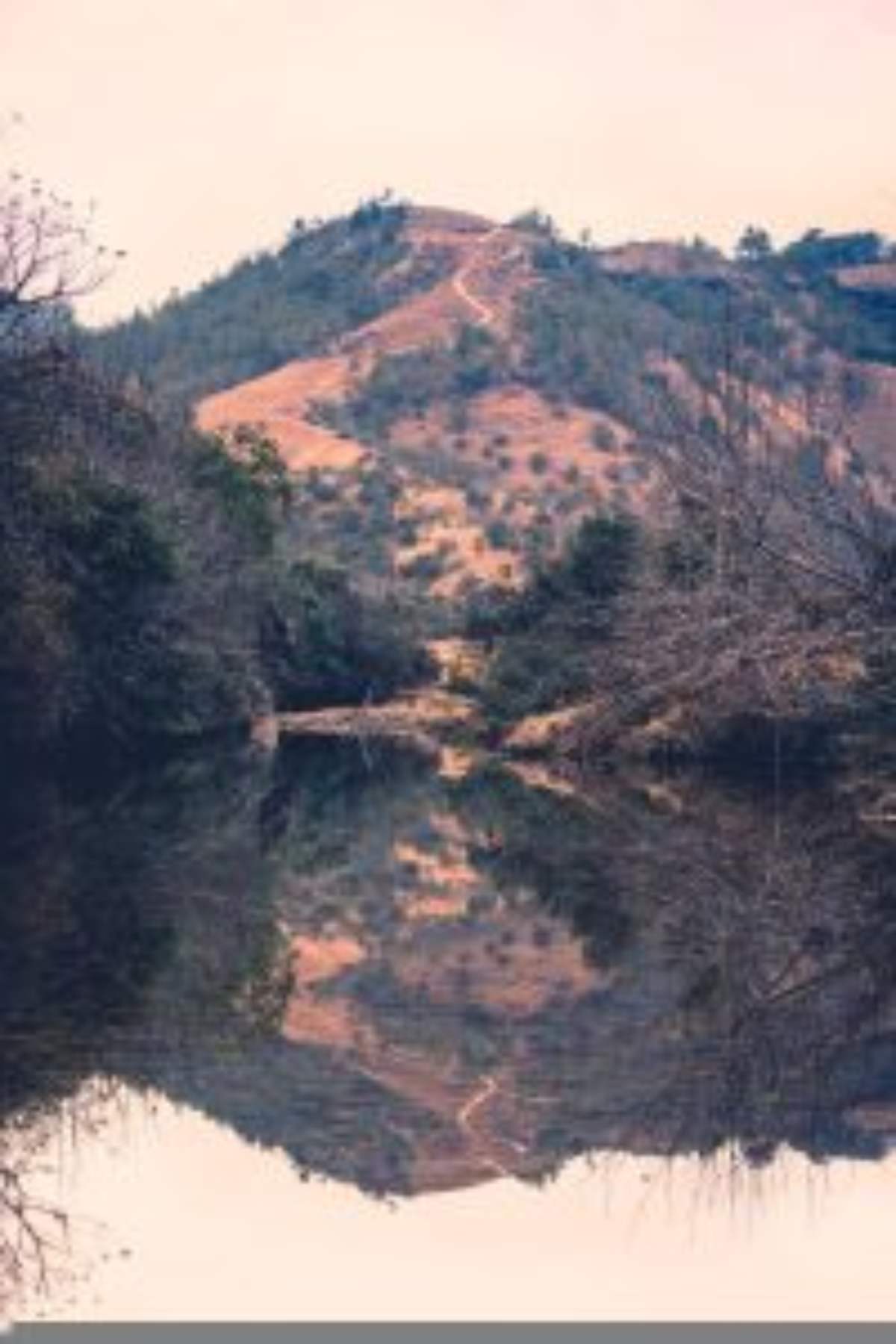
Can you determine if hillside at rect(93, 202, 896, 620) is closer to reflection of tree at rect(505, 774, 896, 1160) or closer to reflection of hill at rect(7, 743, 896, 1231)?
reflection of hill at rect(7, 743, 896, 1231)

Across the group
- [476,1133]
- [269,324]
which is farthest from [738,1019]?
[269,324]

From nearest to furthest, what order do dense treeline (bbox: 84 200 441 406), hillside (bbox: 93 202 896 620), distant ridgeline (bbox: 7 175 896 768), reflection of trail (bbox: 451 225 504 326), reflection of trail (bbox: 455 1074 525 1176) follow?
1. reflection of trail (bbox: 455 1074 525 1176)
2. distant ridgeline (bbox: 7 175 896 768)
3. hillside (bbox: 93 202 896 620)
4. reflection of trail (bbox: 451 225 504 326)
5. dense treeline (bbox: 84 200 441 406)

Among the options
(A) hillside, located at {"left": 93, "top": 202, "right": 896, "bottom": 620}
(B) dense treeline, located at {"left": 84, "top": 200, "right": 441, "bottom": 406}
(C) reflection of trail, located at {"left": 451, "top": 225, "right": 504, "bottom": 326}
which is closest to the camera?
(A) hillside, located at {"left": 93, "top": 202, "right": 896, "bottom": 620}

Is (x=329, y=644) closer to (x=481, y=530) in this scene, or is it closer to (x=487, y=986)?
(x=481, y=530)

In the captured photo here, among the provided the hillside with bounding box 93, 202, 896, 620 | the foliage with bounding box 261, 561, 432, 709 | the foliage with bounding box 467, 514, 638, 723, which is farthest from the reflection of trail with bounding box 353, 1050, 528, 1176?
the hillside with bounding box 93, 202, 896, 620

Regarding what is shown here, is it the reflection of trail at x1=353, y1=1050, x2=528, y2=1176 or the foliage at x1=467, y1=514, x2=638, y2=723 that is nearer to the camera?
the reflection of trail at x1=353, y1=1050, x2=528, y2=1176

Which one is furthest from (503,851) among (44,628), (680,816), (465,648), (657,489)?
(465,648)

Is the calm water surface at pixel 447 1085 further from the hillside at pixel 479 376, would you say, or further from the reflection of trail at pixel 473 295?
the reflection of trail at pixel 473 295
